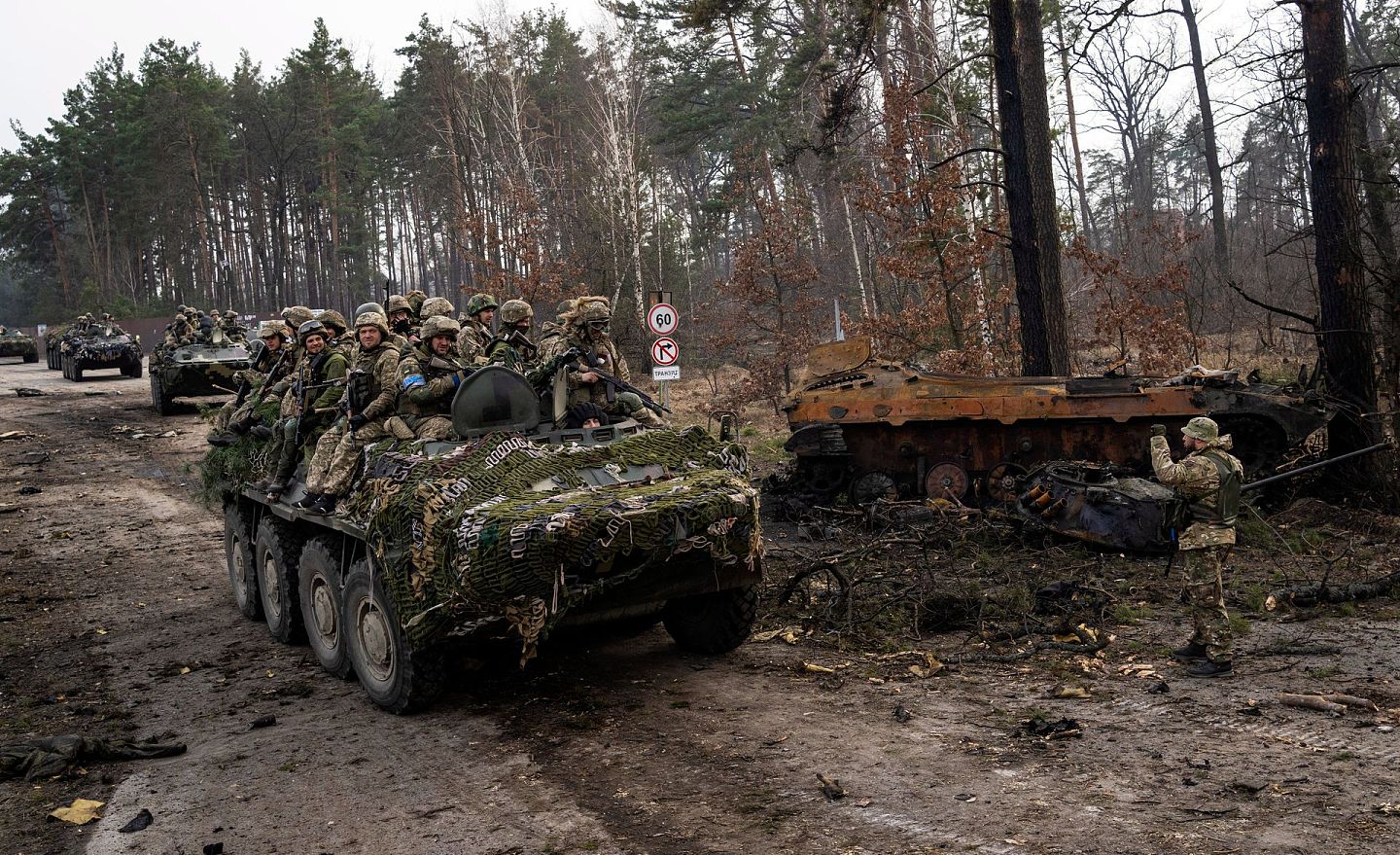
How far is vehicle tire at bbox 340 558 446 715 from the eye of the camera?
6840 millimetres

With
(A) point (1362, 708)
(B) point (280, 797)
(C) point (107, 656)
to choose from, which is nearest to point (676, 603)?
(B) point (280, 797)

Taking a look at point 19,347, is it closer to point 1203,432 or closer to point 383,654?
point 383,654

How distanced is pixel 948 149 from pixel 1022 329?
22.2 ft

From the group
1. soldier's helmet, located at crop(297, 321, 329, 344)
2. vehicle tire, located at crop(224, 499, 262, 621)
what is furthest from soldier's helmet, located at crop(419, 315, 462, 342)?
vehicle tire, located at crop(224, 499, 262, 621)

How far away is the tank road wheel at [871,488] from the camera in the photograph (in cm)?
1377

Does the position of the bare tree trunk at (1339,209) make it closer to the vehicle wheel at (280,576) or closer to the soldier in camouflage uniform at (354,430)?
the soldier in camouflage uniform at (354,430)

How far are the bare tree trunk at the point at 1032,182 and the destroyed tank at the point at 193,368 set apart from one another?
15.2 meters

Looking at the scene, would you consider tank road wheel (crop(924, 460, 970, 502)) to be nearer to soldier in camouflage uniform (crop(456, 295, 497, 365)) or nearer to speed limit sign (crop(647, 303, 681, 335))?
speed limit sign (crop(647, 303, 681, 335))

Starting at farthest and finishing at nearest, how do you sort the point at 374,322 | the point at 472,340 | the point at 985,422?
the point at 985,422 < the point at 472,340 < the point at 374,322

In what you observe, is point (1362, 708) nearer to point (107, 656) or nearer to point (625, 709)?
point (625, 709)

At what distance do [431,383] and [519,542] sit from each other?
217 cm

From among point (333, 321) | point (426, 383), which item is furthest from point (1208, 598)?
point (333, 321)

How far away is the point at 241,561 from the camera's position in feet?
33.1

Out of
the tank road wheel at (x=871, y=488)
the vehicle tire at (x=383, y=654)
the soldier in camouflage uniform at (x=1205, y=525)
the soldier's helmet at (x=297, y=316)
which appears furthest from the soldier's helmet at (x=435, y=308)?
the soldier in camouflage uniform at (x=1205, y=525)
